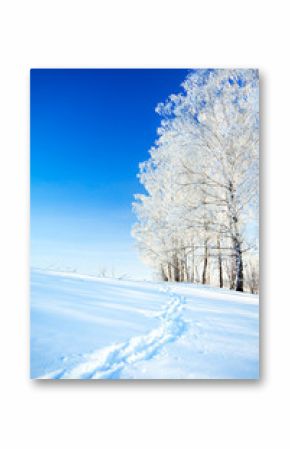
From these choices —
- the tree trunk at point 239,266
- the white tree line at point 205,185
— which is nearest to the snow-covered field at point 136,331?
the tree trunk at point 239,266

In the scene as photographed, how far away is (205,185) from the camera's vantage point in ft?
9.82

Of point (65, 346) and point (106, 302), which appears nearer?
point (65, 346)

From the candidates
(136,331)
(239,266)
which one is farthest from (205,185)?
(136,331)

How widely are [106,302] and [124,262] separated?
0.31 m

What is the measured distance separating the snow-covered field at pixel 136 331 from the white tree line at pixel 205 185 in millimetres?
205

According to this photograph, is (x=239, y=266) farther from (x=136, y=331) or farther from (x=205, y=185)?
(x=136, y=331)

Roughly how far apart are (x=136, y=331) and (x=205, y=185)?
1.18m

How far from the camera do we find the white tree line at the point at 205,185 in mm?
2854

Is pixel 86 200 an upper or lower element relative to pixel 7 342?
upper

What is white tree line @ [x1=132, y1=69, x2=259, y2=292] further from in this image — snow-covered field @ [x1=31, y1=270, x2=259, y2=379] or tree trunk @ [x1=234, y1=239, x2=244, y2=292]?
snow-covered field @ [x1=31, y1=270, x2=259, y2=379]

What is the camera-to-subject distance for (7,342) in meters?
2.74
